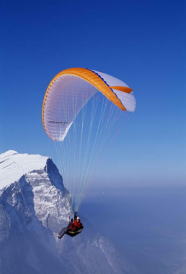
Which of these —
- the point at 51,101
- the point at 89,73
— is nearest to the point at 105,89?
the point at 89,73

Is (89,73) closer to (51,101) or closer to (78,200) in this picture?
(51,101)

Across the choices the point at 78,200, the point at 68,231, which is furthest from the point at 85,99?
the point at 68,231

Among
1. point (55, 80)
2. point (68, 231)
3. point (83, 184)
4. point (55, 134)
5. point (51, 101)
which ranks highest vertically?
point (55, 80)

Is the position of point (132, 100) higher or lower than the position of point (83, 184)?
higher

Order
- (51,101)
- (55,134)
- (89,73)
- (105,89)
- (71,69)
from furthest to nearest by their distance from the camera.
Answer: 1. (55,134)
2. (51,101)
3. (71,69)
4. (89,73)
5. (105,89)

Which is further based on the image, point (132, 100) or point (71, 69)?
point (71, 69)

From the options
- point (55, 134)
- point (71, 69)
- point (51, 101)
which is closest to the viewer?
point (71, 69)

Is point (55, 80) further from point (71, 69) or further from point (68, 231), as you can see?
point (68, 231)
